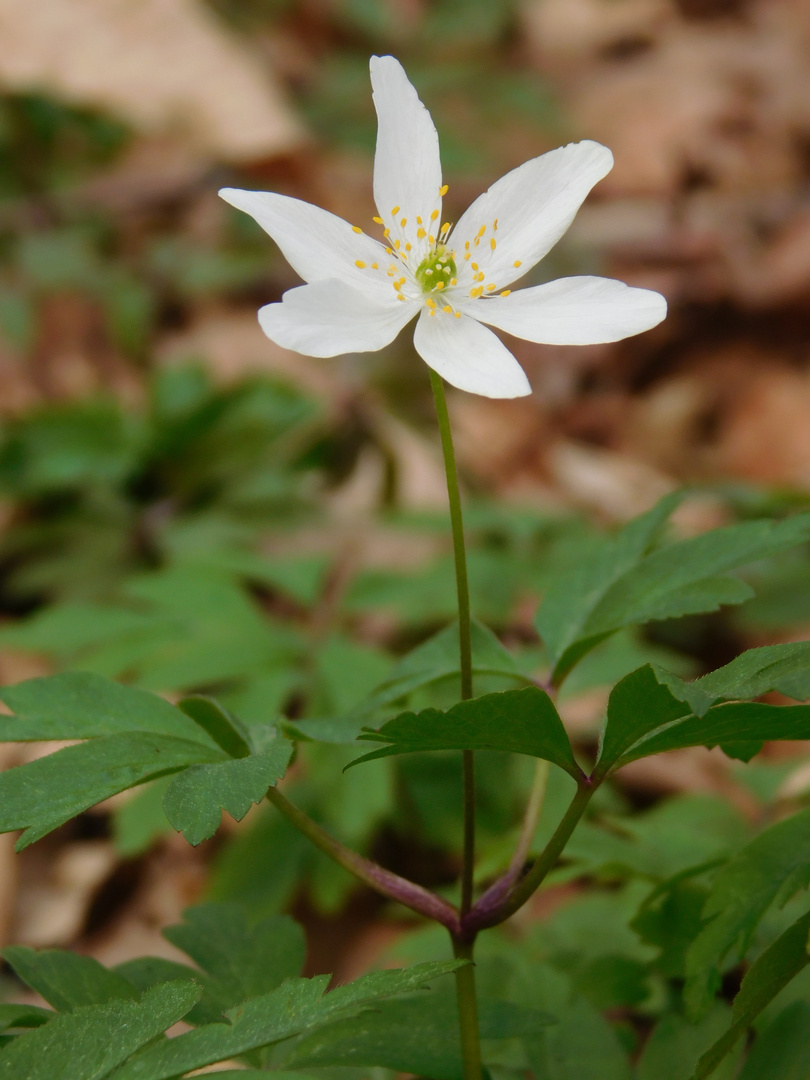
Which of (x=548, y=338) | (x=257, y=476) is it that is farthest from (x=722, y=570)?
(x=257, y=476)

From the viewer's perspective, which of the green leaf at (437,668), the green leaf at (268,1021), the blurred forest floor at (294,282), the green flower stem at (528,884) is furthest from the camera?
the blurred forest floor at (294,282)

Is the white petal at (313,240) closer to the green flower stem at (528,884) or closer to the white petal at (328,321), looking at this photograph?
the white petal at (328,321)

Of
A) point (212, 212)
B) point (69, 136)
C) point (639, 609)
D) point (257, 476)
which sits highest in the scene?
point (69, 136)

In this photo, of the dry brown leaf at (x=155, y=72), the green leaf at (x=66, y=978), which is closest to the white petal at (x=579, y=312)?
the green leaf at (x=66, y=978)

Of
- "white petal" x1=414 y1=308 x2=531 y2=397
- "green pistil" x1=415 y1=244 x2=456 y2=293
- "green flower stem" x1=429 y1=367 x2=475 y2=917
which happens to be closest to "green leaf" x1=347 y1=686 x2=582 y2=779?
"green flower stem" x1=429 y1=367 x2=475 y2=917

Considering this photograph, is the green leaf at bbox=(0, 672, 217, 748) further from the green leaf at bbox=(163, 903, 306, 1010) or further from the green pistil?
the green pistil

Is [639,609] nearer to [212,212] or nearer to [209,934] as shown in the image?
[209,934]

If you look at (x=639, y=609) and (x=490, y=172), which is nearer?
(x=639, y=609)
